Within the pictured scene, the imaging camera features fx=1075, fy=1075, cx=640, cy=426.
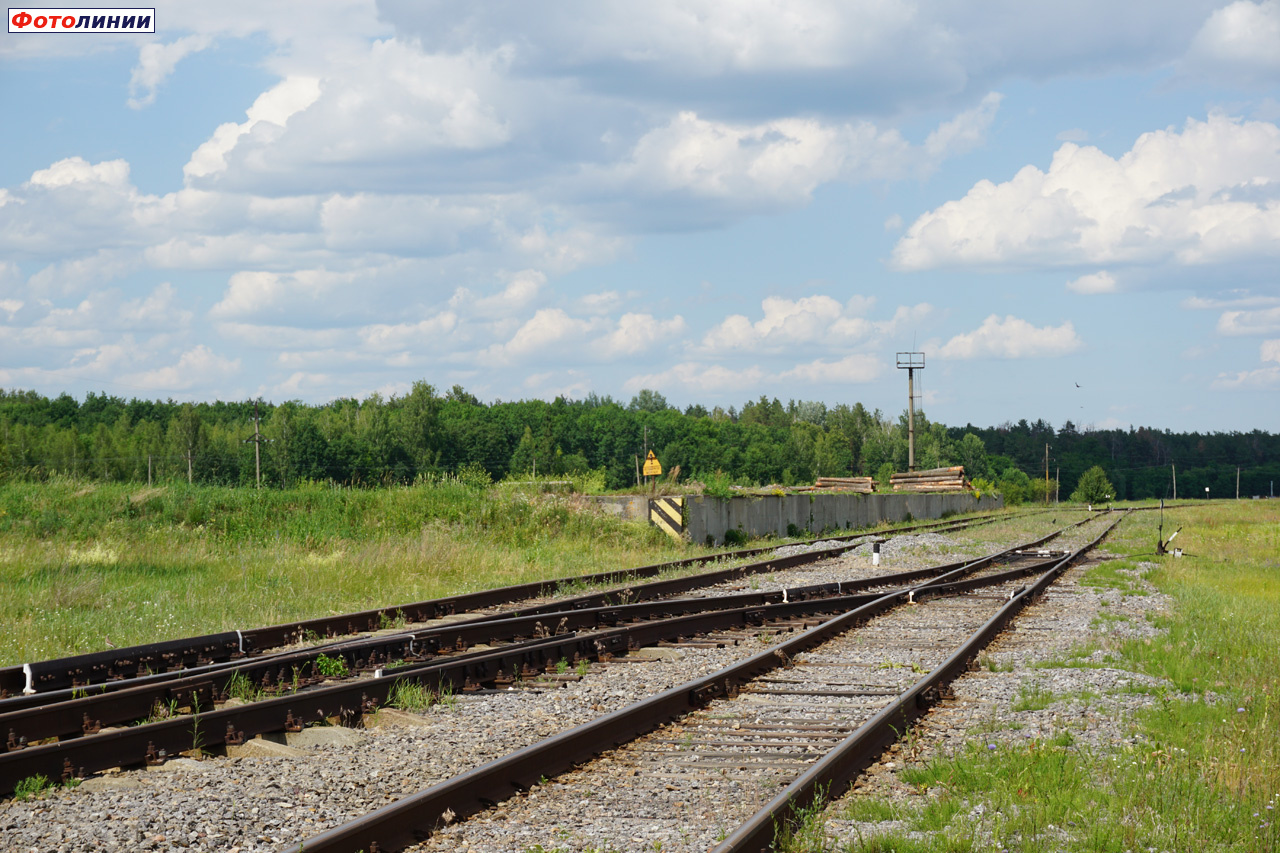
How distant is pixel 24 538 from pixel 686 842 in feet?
59.3

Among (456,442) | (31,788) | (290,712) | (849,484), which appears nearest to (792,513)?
(849,484)

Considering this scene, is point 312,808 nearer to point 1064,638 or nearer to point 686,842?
point 686,842

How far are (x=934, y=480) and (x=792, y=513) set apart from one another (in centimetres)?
3534

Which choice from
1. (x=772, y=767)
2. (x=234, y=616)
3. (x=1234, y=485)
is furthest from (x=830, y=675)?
(x=1234, y=485)

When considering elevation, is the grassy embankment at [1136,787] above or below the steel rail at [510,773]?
below

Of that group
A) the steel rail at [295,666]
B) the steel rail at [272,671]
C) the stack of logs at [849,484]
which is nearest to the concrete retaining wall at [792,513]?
the stack of logs at [849,484]

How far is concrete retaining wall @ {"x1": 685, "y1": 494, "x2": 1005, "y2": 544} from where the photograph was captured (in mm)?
27516

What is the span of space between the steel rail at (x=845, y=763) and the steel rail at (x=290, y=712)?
3313mm

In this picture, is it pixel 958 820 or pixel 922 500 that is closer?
pixel 958 820

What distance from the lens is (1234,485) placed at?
186375 millimetres

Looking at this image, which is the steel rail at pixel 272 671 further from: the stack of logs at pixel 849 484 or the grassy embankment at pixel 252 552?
the stack of logs at pixel 849 484

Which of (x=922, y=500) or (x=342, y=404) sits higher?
(x=342, y=404)

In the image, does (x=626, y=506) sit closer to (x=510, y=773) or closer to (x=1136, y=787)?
(x=510, y=773)

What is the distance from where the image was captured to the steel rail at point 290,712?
5.84m
